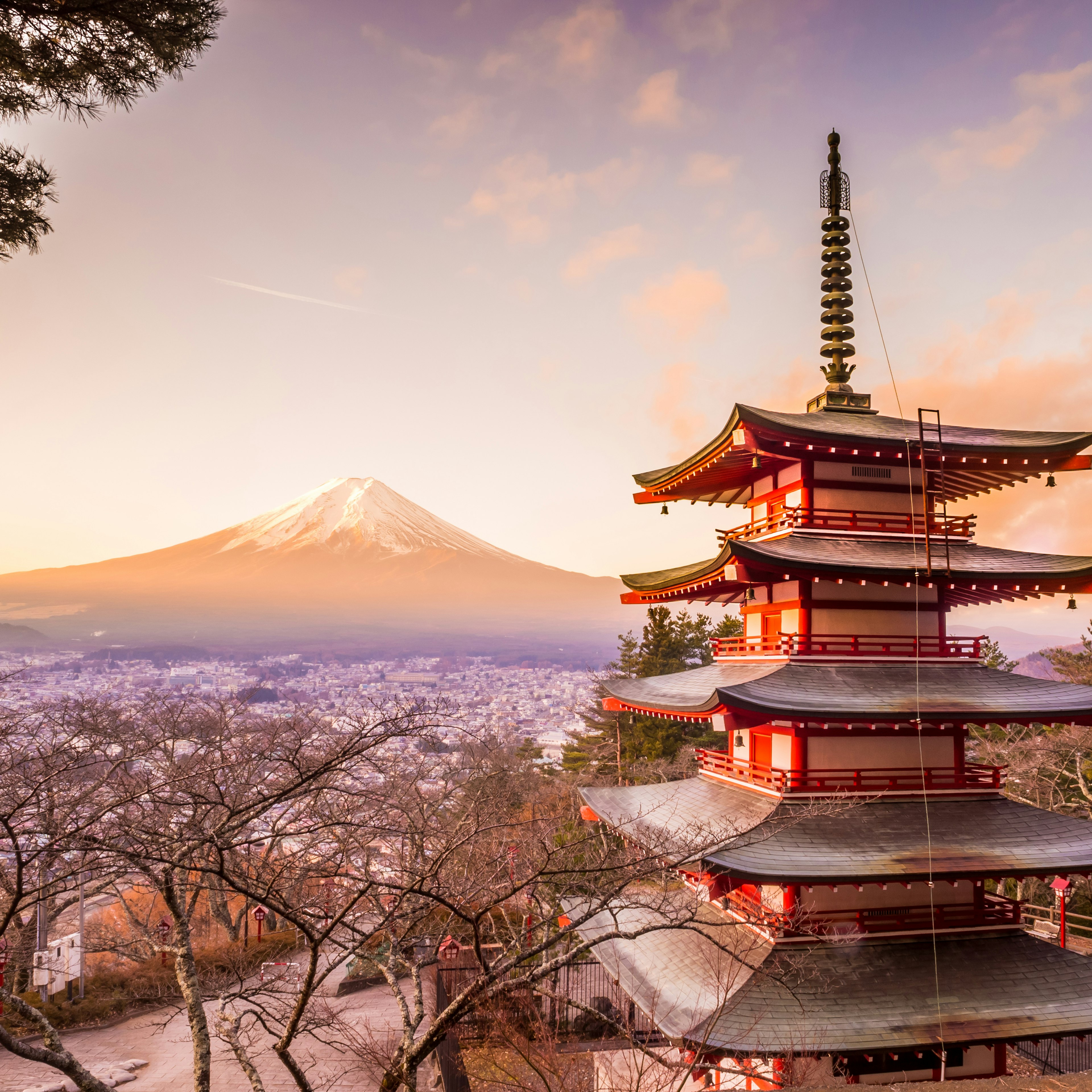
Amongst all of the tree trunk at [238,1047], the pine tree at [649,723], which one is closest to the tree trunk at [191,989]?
the tree trunk at [238,1047]

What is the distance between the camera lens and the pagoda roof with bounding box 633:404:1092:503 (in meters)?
11.6

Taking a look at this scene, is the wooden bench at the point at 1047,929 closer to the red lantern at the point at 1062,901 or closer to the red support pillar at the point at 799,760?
the red lantern at the point at 1062,901

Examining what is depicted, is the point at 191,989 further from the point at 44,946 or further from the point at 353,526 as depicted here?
the point at 353,526

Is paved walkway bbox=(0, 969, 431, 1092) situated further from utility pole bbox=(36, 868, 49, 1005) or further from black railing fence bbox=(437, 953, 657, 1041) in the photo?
black railing fence bbox=(437, 953, 657, 1041)

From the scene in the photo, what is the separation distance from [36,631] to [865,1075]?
141 meters

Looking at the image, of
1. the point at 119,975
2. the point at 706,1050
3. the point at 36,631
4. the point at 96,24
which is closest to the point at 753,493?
the point at 706,1050

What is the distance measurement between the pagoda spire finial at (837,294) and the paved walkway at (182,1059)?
15040 millimetres

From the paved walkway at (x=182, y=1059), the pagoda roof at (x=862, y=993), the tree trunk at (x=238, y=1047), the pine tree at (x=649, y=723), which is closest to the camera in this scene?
the tree trunk at (x=238, y=1047)

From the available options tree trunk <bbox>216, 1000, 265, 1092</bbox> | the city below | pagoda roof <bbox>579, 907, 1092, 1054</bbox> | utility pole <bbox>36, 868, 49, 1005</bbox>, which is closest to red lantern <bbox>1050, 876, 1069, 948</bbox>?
pagoda roof <bbox>579, 907, 1092, 1054</bbox>

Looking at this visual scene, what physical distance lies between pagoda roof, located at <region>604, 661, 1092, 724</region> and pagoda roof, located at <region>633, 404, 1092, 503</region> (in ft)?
11.3

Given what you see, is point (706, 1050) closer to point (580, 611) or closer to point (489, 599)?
point (489, 599)

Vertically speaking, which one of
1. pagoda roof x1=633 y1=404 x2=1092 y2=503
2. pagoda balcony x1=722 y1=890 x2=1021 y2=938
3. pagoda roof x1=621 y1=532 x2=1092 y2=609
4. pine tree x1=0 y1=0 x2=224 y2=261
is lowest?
pagoda balcony x1=722 y1=890 x2=1021 y2=938

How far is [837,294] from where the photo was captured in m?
13.9

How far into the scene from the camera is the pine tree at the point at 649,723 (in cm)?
3431
